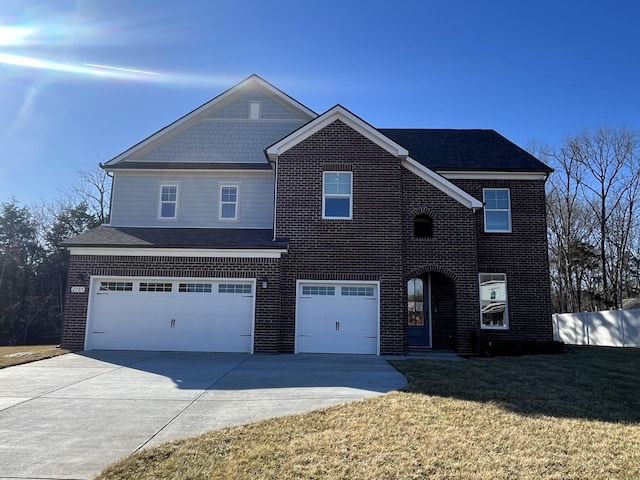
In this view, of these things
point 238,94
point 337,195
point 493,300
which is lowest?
point 493,300

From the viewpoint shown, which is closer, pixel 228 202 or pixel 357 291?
pixel 357 291

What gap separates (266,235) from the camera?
1505 centimetres

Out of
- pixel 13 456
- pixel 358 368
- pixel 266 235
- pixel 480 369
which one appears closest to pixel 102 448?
pixel 13 456

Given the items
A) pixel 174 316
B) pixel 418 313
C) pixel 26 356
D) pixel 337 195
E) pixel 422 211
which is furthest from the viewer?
pixel 418 313

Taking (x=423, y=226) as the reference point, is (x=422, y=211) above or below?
above

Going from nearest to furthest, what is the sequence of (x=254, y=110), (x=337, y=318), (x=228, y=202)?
(x=337, y=318) < (x=228, y=202) < (x=254, y=110)

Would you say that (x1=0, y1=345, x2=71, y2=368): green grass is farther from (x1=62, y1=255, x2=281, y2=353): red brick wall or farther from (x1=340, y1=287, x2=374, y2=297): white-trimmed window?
(x1=340, y1=287, x2=374, y2=297): white-trimmed window

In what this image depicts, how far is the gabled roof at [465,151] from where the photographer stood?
16.7 m

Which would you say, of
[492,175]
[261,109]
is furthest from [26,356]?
[492,175]

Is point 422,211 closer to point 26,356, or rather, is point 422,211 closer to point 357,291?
point 357,291

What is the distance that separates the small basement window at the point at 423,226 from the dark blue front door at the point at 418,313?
181 cm

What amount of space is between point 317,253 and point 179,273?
14.4ft

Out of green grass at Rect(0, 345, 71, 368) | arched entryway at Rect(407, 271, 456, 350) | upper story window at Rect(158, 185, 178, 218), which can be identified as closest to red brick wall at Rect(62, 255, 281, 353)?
green grass at Rect(0, 345, 71, 368)

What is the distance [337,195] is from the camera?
1451 cm
